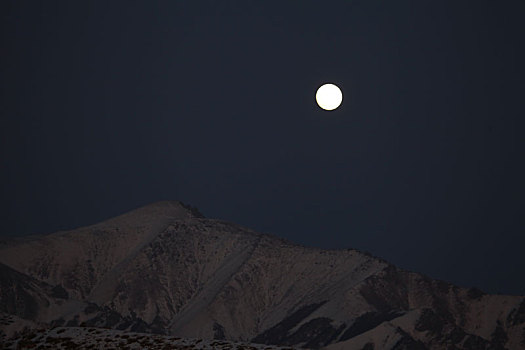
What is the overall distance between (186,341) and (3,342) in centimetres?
1503

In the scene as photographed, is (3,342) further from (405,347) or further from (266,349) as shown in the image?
(405,347)

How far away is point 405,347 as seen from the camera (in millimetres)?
199875

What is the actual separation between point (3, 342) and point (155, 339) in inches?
492

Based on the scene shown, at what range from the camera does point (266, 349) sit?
68.8 meters

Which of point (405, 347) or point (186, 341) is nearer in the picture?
point (186, 341)

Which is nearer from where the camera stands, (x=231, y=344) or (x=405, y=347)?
(x=231, y=344)

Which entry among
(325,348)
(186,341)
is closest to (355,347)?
(325,348)

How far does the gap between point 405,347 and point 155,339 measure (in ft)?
455

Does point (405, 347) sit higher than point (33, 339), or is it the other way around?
point (33, 339)

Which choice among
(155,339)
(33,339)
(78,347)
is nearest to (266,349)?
(155,339)

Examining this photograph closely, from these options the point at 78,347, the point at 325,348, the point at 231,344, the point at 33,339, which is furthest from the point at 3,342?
the point at 325,348

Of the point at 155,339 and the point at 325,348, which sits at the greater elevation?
the point at 155,339

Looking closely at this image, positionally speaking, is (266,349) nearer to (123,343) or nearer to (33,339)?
Result: (123,343)

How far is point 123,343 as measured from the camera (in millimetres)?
69125
